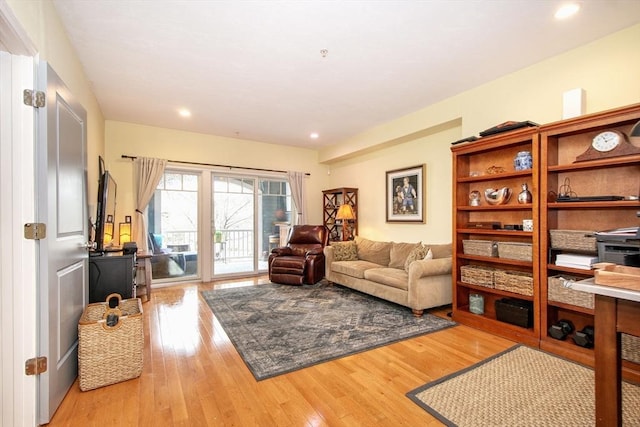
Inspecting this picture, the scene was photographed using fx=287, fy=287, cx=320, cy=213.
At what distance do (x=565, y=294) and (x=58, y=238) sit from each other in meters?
3.80

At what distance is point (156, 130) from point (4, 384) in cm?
419

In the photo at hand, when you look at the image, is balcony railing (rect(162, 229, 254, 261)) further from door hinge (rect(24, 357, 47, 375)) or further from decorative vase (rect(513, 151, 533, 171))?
decorative vase (rect(513, 151, 533, 171))

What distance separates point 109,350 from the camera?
2.03 metres

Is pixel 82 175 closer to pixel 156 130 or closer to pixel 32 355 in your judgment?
pixel 32 355

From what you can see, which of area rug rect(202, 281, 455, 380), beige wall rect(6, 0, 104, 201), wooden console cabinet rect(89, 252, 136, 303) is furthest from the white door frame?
area rug rect(202, 281, 455, 380)

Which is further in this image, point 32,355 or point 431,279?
point 431,279

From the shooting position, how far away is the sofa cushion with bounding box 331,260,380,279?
13.6 feet

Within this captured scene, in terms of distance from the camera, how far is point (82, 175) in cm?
238

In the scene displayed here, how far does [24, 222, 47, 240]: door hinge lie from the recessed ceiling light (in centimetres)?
370

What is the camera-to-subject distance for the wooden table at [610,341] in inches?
44.9

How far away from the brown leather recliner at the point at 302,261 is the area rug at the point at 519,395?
9.76ft

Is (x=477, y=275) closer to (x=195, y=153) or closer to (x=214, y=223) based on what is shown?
(x=214, y=223)

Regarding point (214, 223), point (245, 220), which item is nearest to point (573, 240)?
point (245, 220)

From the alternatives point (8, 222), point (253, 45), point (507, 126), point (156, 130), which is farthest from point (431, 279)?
point (156, 130)
